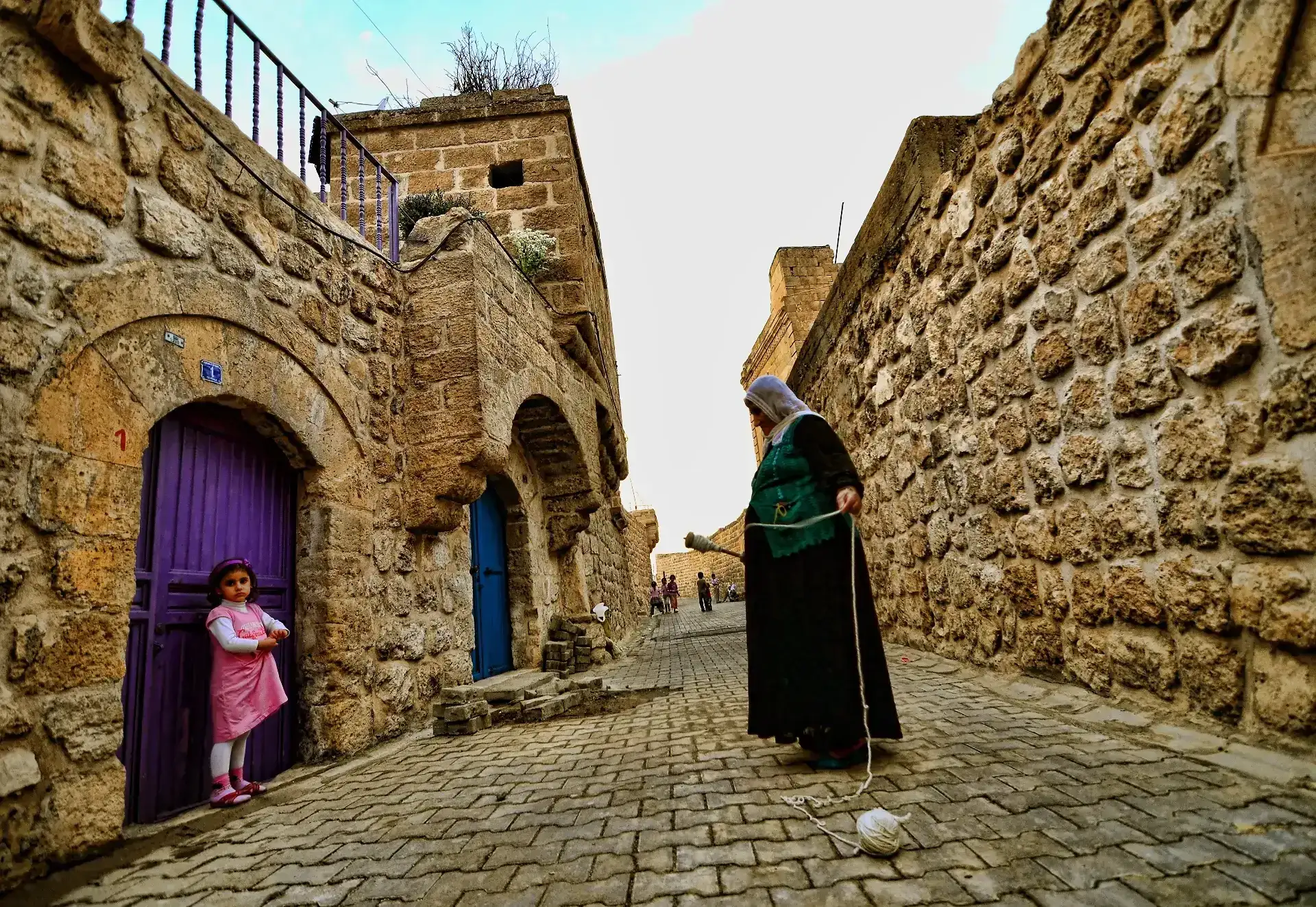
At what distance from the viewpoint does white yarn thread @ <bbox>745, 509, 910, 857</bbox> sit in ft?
5.10

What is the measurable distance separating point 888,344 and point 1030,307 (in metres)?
1.78

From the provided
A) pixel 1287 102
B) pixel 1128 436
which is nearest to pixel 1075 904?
pixel 1128 436

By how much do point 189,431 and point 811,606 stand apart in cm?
286

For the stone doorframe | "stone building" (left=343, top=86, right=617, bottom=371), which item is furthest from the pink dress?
"stone building" (left=343, top=86, right=617, bottom=371)

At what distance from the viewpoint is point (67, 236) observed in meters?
2.22

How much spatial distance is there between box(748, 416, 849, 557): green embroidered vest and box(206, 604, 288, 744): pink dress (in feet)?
7.36

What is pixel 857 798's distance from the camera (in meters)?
1.97

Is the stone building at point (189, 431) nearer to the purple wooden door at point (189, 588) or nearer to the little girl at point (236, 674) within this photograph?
the purple wooden door at point (189, 588)

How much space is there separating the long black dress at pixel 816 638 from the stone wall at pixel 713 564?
476 inches

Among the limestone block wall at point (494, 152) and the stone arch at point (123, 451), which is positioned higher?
the limestone block wall at point (494, 152)

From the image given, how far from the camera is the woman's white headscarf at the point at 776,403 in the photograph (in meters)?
2.84

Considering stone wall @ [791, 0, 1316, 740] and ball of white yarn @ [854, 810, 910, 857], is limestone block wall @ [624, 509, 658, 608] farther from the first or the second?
ball of white yarn @ [854, 810, 910, 857]

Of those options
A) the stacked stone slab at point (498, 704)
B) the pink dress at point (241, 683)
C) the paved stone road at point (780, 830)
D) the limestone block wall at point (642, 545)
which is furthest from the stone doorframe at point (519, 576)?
the limestone block wall at point (642, 545)

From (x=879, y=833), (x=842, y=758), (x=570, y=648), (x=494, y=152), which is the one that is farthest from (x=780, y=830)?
(x=494, y=152)
